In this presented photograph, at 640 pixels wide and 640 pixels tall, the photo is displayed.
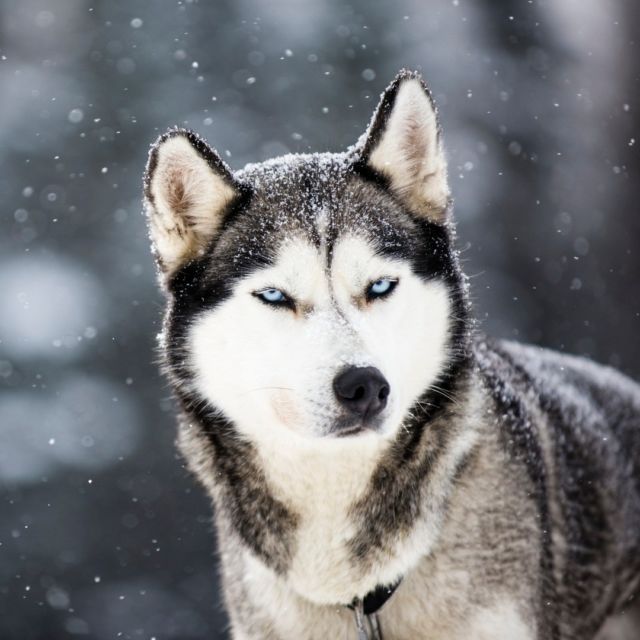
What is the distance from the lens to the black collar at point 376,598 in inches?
97.1

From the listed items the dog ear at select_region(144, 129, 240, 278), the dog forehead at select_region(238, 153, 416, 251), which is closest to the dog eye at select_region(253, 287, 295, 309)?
the dog forehead at select_region(238, 153, 416, 251)

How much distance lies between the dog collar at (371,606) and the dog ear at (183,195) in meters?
A: 1.12

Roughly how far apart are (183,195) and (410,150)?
70cm

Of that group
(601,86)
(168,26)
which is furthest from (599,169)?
(168,26)

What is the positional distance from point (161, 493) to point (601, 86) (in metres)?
6.97

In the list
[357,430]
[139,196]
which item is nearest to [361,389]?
[357,430]

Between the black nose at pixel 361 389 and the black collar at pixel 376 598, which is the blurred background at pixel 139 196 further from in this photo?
the black nose at pixel 361 389

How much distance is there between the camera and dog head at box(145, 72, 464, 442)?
2311mm

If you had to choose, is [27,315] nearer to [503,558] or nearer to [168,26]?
[168,26]

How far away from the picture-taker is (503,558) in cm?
251

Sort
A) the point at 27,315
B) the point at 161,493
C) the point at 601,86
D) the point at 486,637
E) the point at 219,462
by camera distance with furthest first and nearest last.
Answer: the point at 601,86 → the point at 27,315 → the point at 161,493 → the point at 219,462 → the point at 486,637

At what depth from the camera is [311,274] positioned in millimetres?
2414

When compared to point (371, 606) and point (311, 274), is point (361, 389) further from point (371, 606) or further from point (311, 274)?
point (371, 606)

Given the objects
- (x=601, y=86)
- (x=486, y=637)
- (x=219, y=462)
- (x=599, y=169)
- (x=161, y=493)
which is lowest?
(x=161, y=493)
